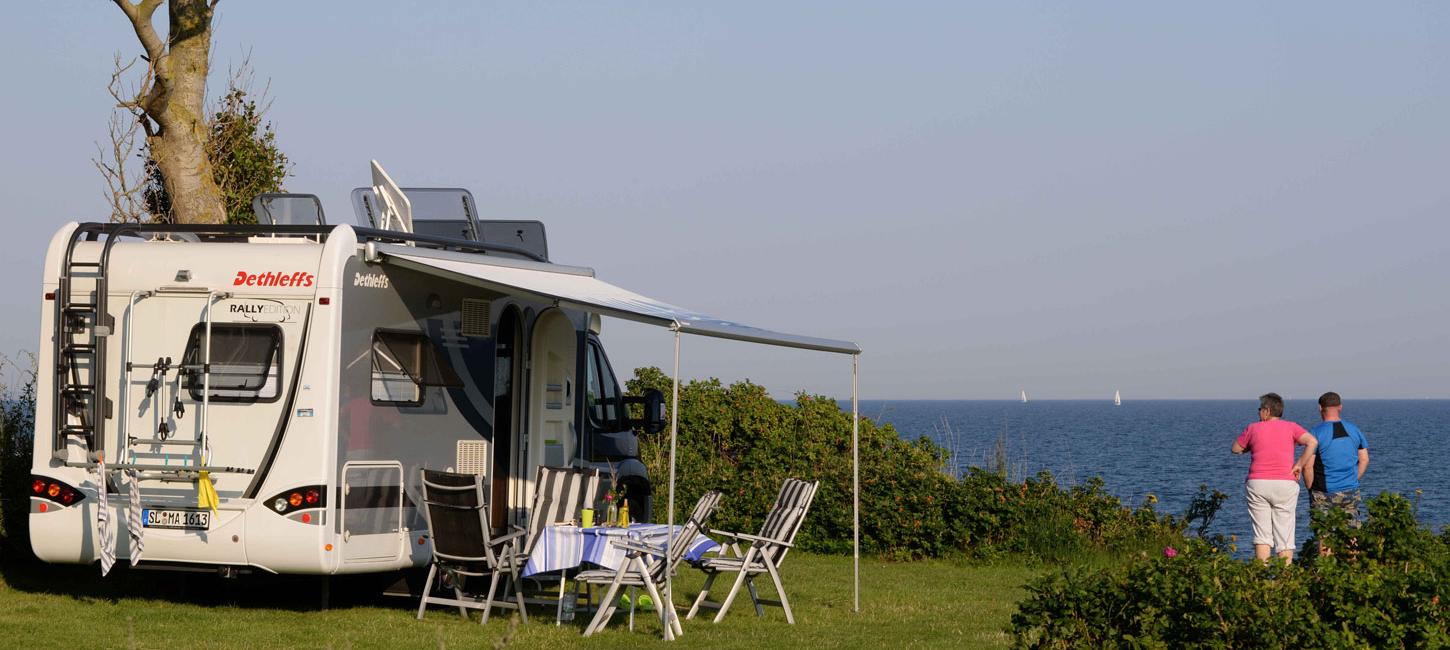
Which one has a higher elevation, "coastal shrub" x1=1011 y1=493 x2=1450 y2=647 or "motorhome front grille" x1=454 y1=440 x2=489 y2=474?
"motorhome front grille" x1=454 y1=440 x2=489 y2=474

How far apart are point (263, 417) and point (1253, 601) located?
16.7ft

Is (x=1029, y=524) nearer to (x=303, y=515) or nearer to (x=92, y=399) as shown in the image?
(x=303, y=515)

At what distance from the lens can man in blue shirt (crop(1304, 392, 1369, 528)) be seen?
34.7 ft

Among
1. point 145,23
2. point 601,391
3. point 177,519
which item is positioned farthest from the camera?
point 145,23

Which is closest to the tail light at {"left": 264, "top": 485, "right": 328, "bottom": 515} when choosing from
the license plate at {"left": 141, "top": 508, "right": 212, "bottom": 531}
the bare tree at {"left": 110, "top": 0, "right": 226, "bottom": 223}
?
the license plate at {"left": 141, "top": 508, "right": 212, "bottom": 531}

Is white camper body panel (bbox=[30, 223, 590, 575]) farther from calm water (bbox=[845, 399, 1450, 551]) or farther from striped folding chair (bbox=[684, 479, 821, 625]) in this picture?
calm water (bbox=[845, 399, 1450, 551])

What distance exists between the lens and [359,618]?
880 cm

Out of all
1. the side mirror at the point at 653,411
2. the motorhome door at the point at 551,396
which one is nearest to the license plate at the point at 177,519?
the motorhome door at the point at 551,396

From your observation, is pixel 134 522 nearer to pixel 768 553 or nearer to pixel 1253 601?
pixel 768 553

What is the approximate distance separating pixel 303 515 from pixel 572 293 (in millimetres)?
1894

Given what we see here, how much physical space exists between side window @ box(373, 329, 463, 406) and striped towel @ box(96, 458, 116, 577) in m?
1.45

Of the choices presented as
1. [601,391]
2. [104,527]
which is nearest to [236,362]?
[104,527]

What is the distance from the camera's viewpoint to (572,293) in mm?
8781

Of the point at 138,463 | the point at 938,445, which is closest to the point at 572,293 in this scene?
the point at 138,463
